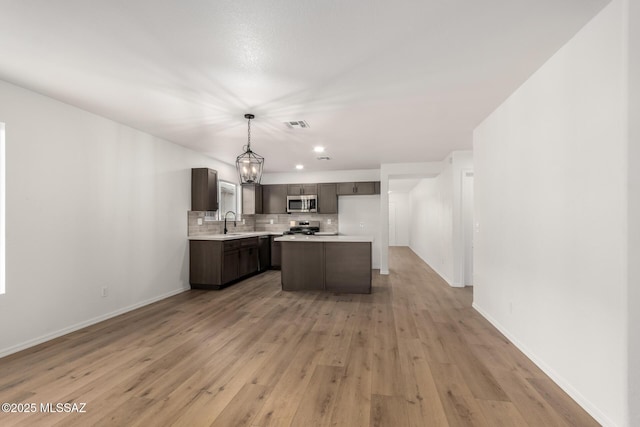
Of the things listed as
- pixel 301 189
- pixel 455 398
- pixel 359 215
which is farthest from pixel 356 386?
pixel 301 189

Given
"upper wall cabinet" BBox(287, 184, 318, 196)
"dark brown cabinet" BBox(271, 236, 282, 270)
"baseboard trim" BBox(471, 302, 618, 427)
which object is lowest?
"baseboard trim" BBox(471, 302, 618, 427)

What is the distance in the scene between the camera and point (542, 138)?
8.08ft

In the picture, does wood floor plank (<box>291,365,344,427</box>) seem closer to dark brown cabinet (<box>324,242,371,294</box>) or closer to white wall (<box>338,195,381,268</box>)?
dark brown cabinet (<box>324,242,371,294</box>)

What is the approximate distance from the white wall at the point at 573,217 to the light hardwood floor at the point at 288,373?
299 mm

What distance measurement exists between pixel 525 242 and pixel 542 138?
0.95 metres

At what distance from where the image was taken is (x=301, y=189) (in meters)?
7.56

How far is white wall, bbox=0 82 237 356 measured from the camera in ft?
9.39

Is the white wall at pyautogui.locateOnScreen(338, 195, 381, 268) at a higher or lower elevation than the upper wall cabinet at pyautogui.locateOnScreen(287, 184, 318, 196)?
lower

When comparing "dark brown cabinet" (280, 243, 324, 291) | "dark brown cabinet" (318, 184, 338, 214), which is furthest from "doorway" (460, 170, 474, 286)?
"dark brown cabinet" (318, 184, 338, 214)

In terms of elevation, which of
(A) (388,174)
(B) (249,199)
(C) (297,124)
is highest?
(C) (297,124)

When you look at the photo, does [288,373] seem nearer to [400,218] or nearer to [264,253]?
[264,253]

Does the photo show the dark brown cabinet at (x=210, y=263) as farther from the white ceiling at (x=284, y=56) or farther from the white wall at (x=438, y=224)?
the white wall at (x=438, y=224)

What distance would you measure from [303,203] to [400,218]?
6805 mm

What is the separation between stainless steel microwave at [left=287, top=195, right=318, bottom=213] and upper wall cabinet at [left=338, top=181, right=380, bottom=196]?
69 centimetres
